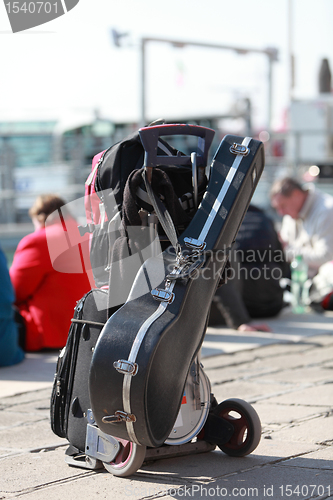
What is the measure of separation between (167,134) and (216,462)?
4.39 ft

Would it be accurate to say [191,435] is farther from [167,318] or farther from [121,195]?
[121,195]

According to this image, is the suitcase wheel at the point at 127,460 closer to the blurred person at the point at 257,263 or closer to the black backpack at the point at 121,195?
the black backpack at the point at 121,195

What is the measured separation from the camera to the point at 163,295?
2.41 metres

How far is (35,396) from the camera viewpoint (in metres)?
4.04

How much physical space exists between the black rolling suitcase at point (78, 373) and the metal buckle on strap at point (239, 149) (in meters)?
0.74

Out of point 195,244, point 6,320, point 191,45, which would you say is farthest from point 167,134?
point 191,45

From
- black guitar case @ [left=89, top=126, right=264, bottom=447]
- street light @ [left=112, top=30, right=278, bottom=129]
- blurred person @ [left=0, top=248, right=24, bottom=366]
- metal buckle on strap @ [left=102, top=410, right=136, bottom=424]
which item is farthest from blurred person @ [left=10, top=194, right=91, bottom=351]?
street light @ [left=112, top=30, right=278, bottom=129]

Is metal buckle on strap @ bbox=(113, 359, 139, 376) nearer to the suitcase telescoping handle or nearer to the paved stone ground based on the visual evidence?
the paved stone ground

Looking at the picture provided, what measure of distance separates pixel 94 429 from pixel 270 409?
1.36 m

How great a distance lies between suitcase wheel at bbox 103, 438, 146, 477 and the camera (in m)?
2.52

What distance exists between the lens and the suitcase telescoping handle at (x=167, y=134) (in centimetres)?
253

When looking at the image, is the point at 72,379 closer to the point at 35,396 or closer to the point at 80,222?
the point at 80,222

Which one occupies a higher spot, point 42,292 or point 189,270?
point 189,270

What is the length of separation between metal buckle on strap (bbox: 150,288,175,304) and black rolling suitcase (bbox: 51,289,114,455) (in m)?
0.27
